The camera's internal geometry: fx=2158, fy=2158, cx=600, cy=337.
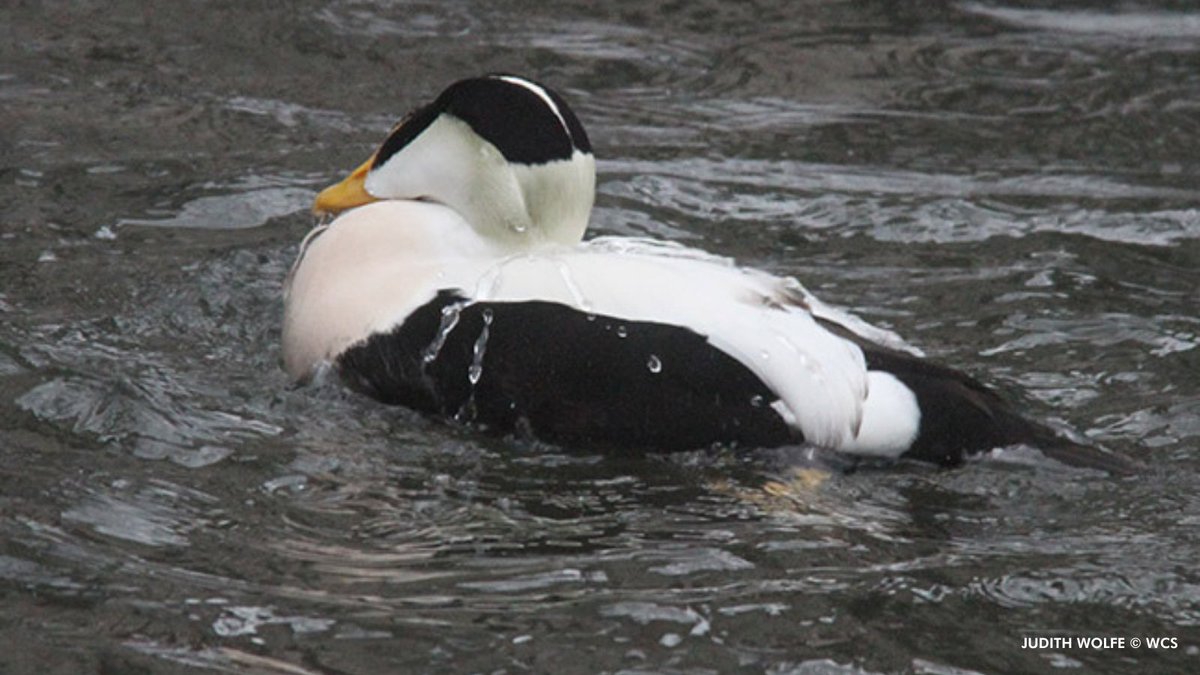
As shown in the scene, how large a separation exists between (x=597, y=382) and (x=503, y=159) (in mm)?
568

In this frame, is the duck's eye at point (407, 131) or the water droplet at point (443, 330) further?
the duck's eye at point (407, 131)

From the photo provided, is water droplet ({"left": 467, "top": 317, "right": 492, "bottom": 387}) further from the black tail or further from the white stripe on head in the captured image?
the black tail

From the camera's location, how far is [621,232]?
5602mm

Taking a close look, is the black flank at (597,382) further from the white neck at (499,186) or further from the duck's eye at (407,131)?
the duck's eye at (407,131)

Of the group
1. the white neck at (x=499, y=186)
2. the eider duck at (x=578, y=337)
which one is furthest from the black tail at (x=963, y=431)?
the white neck at (x=499, y=186)

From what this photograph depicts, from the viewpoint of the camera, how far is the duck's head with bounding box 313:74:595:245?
4.21 meters

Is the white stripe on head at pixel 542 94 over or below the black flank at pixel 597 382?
over

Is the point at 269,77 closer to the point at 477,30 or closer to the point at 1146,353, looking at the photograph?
the point at 477,30

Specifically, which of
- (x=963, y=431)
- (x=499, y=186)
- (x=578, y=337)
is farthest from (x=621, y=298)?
(x=963, y=431)

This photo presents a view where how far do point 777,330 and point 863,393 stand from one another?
20 centimetres

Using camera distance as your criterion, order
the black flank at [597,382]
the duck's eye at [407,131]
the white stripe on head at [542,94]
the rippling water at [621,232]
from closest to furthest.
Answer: the rippling water at [621,232]
the black flank at [597,382]
the white stripe on head at [542,94]
the duck's eye at [407,131]

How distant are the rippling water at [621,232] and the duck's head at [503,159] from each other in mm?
469

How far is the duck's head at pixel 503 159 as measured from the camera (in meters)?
4.21

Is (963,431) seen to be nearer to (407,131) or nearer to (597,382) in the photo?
(597,382)
